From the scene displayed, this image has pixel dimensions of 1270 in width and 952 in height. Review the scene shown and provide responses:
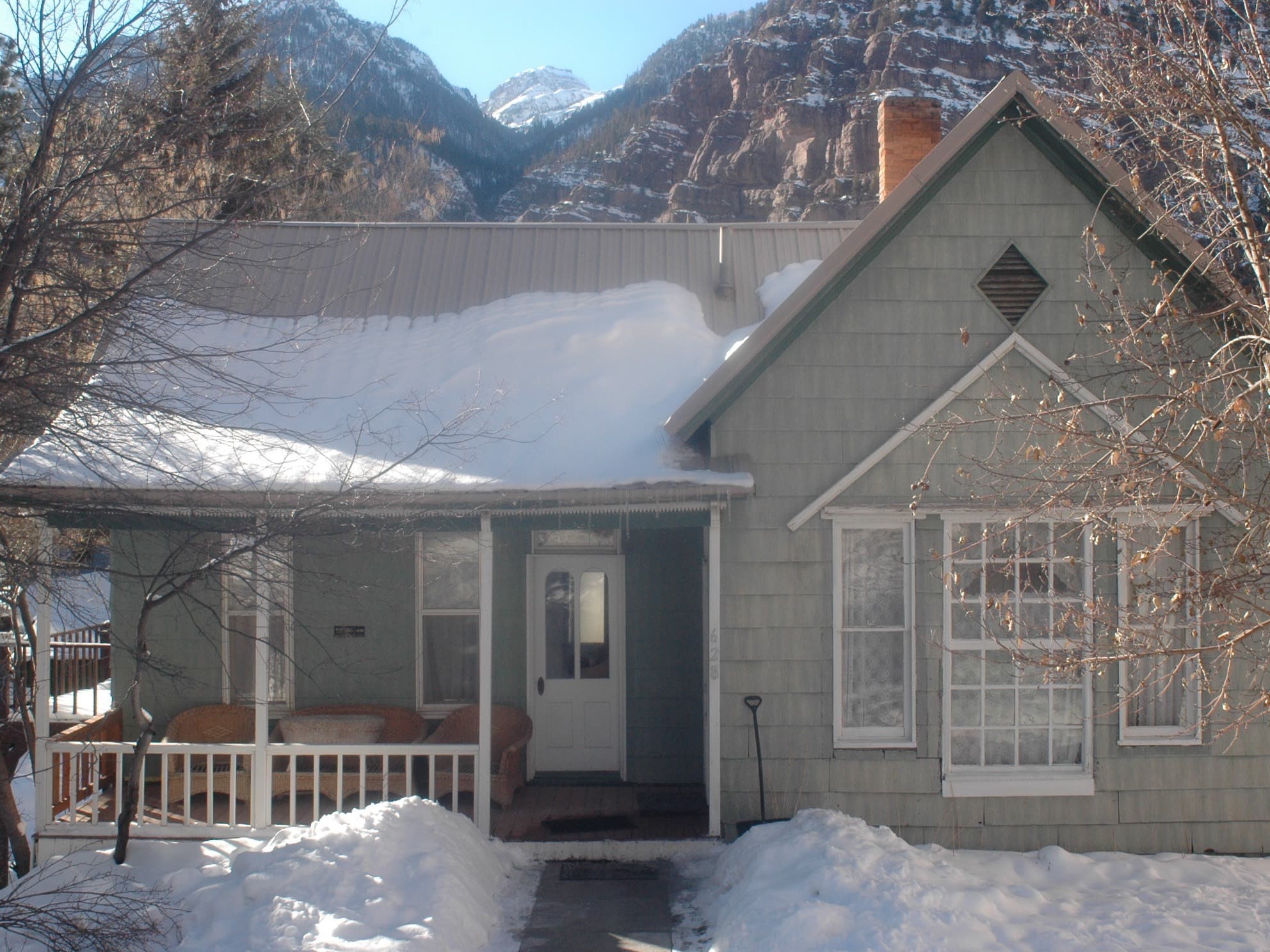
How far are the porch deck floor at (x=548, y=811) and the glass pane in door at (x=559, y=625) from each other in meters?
1.13

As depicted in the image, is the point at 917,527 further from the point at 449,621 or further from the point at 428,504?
the point at 449,621

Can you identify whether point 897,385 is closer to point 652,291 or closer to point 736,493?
point 736,493

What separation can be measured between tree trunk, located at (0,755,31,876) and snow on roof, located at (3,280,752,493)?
2.19 meters

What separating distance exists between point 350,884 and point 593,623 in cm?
407

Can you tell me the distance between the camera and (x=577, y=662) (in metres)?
10.1

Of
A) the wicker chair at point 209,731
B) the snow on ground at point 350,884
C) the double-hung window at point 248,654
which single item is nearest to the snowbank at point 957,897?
the snow on ground at point 350,884

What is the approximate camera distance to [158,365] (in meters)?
6.17

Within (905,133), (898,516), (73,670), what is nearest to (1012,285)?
(898,516)

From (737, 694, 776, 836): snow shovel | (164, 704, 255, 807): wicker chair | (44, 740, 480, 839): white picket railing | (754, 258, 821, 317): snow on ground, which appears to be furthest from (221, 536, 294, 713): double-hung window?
(754, 258, 821, 317): snow on ground

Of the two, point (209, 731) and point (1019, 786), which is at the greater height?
point (209, 731)

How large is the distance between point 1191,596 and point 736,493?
3336 millimetres

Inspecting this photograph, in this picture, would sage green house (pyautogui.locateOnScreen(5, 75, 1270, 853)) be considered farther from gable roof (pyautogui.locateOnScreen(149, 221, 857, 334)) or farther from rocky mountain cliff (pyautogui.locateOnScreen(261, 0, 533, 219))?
gable roof (pyautogui.locateOnScreen(149, 221, 857, 334))

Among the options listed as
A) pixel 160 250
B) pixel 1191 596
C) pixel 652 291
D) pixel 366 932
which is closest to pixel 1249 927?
pixel 1191 596

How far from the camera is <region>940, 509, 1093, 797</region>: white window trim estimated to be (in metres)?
7.92
